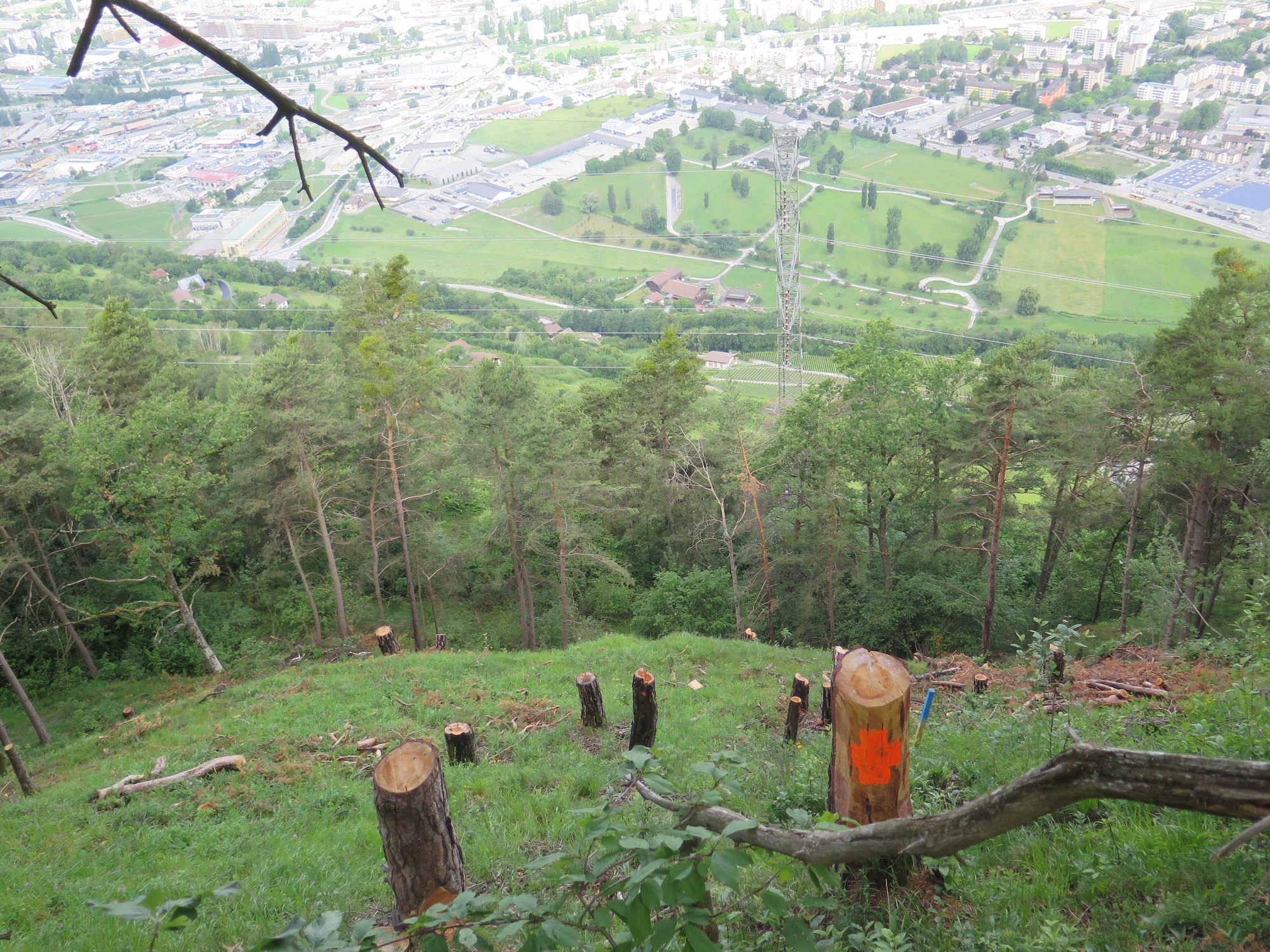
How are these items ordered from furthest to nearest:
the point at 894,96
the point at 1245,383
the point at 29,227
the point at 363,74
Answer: the point at 363,74
the point at 894,96
the point at 29,227
the point at 1245,383

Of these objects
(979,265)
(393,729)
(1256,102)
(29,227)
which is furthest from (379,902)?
(1256,102)

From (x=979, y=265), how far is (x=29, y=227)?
421 ft

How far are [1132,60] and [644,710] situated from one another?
169450mm

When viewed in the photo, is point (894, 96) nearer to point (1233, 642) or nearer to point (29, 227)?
point (29, 227)

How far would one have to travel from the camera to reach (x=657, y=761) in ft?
7.25

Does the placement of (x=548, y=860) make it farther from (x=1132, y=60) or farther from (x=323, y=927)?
(x=1132, y=60)

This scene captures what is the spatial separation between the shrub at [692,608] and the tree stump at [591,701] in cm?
933

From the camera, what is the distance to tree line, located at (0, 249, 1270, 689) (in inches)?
617

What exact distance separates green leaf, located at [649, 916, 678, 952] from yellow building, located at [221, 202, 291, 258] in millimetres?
109694

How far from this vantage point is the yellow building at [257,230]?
97.2 metres

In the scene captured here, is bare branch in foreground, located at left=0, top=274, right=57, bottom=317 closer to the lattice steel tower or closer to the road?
the lattice steel tower

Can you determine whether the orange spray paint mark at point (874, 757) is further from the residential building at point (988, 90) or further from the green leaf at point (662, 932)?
the residential building at point (988, 90)

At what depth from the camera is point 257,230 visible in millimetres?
103062

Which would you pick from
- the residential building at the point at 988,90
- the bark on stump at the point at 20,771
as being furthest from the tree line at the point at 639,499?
the residential building at the point at 988,90
